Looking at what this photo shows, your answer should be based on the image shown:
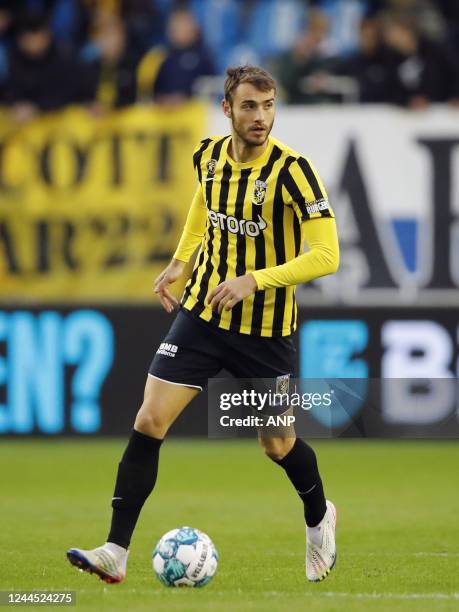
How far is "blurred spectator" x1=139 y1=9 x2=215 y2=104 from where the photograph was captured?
1373 cm

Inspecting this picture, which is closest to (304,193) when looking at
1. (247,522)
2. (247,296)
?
(247,296)

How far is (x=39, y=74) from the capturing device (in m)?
13.8

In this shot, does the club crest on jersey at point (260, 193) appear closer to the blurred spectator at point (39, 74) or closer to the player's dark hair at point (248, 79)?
the player's dark hair at point (248, 79)

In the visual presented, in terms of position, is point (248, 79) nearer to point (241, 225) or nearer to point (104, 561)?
point (241, 225)

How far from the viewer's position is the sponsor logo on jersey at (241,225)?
6059 mm

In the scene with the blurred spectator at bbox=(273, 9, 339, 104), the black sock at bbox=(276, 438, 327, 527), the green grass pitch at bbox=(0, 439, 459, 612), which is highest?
the blurred spectator at bbox=(273, 9, 339, 104)

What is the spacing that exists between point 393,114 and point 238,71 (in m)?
7.27

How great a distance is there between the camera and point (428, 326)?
40.5ft

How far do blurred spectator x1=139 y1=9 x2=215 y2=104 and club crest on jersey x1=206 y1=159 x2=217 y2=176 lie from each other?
24.6ft

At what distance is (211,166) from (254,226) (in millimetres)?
378

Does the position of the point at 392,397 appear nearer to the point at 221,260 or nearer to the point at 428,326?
the point at 428,326

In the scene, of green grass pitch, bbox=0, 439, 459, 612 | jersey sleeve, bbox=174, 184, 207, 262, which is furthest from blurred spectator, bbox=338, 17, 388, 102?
jersey sleeve, bbox=174, 184, 207, 262

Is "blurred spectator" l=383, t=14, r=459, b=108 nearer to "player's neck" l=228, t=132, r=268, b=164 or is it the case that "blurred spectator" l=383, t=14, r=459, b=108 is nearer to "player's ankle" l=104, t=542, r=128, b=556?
"player's neck" l=228, t=132, r=268, b=164

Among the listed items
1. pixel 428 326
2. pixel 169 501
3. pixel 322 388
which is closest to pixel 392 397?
pixel 428 326
